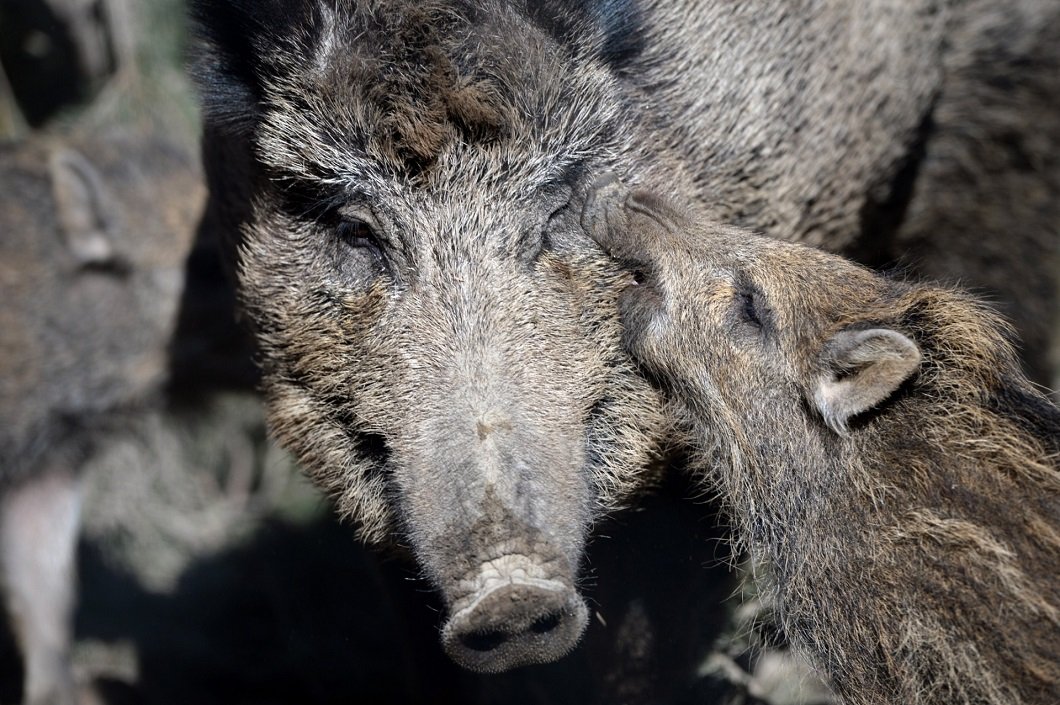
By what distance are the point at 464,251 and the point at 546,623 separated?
2.91 feet

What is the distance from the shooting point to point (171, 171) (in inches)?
216

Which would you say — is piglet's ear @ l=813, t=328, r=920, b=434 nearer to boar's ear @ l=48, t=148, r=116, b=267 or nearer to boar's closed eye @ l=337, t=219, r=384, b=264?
boar's closed eye @ l=337, t=219, r=384, b=264

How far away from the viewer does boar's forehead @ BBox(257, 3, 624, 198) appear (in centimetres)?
270

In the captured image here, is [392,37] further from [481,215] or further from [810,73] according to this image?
[810,73]

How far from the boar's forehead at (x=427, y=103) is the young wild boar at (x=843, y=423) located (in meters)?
0.27

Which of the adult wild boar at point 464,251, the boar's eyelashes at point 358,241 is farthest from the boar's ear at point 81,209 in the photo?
the boar's eyelashes at point 358,241

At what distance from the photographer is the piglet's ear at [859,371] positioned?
9.17ft

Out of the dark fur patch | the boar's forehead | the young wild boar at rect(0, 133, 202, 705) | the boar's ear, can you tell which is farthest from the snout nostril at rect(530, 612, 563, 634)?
the boar's ear

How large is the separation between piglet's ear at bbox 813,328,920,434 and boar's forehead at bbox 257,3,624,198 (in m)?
0.83

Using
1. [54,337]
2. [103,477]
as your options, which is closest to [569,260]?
[54,337]

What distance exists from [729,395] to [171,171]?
11.6 ft

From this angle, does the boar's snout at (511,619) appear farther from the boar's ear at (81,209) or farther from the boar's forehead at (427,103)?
the boar's ear at (81,209)

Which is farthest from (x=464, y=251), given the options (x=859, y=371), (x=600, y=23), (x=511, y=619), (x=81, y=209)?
(x=81, y=209)

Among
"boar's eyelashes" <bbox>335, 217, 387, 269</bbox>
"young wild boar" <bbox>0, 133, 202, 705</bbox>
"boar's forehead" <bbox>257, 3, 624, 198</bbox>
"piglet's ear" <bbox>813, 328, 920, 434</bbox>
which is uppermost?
"boar's forehead" <bbox>257, 3, 624, 198</bbox>
